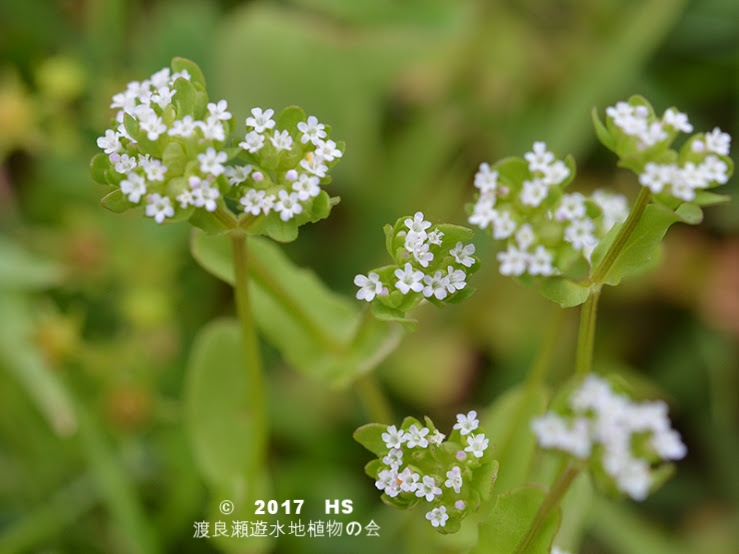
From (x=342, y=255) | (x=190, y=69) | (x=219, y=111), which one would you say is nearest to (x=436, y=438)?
(x=219, y=111)

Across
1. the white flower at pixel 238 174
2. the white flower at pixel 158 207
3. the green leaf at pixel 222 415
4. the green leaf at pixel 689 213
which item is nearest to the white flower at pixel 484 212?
the green leaf at pixel 689 213

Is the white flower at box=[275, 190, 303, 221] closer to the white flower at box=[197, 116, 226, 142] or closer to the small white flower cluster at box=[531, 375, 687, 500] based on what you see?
the white flower at box=[197, 116, 226, 142]

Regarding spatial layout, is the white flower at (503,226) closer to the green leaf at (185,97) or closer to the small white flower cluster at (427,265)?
the small white flower cluster at (427,265)

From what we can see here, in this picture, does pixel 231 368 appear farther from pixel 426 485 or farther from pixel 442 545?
pixel 426 485

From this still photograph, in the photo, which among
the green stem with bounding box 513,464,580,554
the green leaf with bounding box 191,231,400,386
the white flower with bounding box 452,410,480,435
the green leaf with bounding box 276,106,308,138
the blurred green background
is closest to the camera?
the green stem with bounding box 513,464,580,554

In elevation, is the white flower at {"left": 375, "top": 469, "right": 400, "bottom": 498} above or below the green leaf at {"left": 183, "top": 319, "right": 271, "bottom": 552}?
below

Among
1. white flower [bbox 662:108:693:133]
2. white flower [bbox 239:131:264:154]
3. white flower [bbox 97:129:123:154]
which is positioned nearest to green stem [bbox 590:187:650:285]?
white flower [bbox 662:108:693:133]
